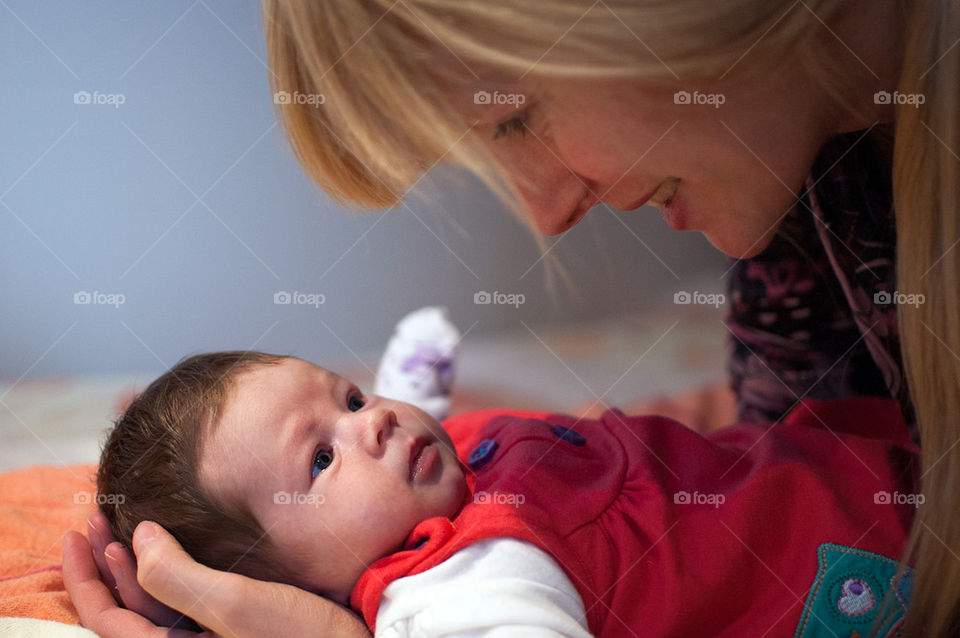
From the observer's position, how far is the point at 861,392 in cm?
119

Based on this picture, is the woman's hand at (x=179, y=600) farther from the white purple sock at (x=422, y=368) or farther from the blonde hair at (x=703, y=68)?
the white purple sock at (x=422, y=368)

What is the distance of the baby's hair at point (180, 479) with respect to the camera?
0.85m

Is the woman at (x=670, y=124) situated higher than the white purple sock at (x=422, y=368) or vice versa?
the woman at (x=670, y=124)

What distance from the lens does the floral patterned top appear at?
1017mm

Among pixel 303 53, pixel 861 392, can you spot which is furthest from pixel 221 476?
pixel 861 392

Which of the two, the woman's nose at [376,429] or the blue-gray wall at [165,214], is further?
the blue-gray wall at [165,214]

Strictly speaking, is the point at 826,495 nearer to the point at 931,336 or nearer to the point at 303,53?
the point at 931,336

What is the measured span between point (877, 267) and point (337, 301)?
113 centimetres
